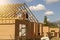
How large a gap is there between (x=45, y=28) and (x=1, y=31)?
19443 mm

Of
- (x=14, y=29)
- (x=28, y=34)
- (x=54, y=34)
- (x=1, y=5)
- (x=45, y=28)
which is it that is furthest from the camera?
(x=54, y=34)

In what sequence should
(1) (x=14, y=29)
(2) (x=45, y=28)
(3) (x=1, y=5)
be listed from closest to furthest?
1. (1) (x=14, y=29)
2. (3) (x=1, y=5)
3. (2) (x=45, y=28)

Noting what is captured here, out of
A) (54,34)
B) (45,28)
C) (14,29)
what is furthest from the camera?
(54,34)

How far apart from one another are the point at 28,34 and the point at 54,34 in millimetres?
20678

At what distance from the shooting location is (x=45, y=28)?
42594 millimetres

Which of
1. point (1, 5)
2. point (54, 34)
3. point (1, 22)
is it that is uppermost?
point (1, 5)

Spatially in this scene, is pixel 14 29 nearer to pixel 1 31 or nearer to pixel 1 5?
pixel 1 31

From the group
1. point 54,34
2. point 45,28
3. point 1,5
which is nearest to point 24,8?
point 1,5

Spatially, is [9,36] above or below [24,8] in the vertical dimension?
below

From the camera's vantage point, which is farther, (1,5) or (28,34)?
(1,5)

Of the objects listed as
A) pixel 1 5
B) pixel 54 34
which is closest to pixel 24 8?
pixel 1 5

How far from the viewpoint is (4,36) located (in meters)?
24.0

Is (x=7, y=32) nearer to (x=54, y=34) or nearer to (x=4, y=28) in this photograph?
(x=4, y=28)

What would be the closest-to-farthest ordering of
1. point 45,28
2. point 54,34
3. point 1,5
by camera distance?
point 1,5 → point 45,28 → point 54,34
